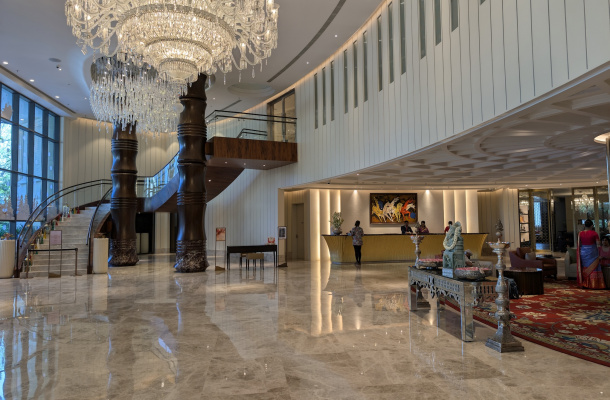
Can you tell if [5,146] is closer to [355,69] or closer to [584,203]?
[355,69]

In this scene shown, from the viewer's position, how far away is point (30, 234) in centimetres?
1314

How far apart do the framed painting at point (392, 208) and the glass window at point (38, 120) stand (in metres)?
15.1

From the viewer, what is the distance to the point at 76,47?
12.4 meters

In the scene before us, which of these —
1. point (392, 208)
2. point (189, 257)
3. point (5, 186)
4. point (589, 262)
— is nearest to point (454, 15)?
point (589, 262)

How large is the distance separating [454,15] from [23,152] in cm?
1733

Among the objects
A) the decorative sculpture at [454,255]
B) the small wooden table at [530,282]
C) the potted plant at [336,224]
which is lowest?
the small wooden table at [530,282]

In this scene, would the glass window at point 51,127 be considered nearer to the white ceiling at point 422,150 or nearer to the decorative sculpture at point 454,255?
the white ceiling at point 422,150

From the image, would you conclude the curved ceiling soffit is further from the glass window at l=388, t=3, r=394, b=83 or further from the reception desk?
the reception desk

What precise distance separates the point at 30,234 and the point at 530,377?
14283 millimetres

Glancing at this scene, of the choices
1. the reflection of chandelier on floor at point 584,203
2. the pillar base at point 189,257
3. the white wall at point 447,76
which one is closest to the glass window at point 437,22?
the white wall at point 447,76

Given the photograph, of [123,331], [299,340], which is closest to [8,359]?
[123,331]

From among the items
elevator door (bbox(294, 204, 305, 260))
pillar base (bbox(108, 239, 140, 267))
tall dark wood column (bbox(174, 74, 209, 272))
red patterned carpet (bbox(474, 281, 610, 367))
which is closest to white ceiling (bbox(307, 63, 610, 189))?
elevator door (bbox(294, 204, 305, 260))

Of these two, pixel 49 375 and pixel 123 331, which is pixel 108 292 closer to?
pixel 123 331

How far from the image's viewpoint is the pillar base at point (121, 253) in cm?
1530
